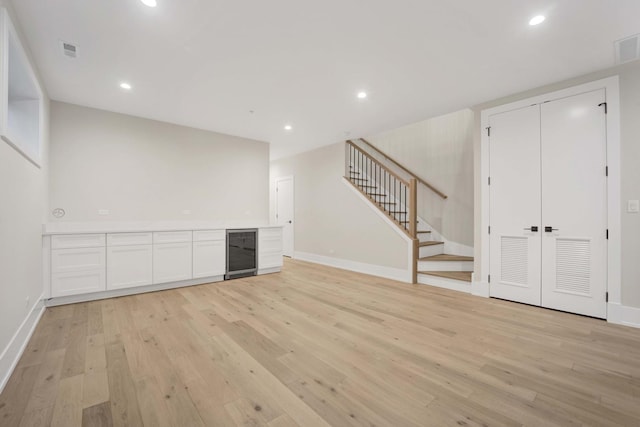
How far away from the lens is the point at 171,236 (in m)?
4.18

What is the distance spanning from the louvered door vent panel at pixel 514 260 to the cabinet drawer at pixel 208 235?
4.28m

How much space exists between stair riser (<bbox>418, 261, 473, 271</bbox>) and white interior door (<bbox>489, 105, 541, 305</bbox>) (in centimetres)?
78

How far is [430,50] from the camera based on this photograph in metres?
2.64

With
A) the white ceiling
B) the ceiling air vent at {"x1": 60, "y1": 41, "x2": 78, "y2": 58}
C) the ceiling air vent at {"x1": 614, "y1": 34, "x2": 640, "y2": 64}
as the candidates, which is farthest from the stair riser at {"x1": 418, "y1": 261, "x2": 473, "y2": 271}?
the ceiling air vent at {"x1": 60, "y1": 41, "x2": 78, "y2": 58}

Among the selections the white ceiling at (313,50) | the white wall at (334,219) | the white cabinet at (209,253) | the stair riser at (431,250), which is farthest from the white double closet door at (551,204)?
the white cabinet at (209,253)

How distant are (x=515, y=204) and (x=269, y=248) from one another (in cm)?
402

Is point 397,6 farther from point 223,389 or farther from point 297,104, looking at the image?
point 223,389

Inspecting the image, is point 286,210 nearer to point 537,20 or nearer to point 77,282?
point 77,282

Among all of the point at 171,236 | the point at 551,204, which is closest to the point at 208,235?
the point at 171,236

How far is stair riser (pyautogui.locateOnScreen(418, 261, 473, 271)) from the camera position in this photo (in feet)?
14.9

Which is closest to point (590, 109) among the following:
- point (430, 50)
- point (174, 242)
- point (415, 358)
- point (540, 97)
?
point (540, 97)

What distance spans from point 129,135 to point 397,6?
4.29 metres

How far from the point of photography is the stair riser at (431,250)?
4.85 meters

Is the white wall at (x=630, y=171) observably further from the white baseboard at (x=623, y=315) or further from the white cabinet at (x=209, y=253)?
the white cabinet at (x=209, y=253)
